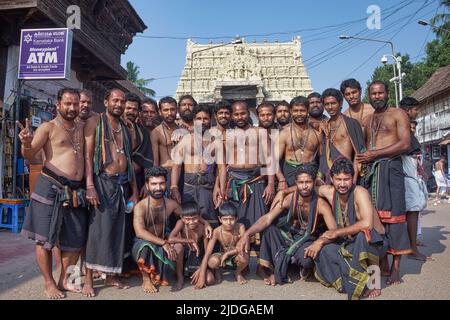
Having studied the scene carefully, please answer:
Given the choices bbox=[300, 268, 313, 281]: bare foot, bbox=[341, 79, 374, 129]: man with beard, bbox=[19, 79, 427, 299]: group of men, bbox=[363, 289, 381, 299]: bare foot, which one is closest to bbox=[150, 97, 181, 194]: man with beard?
bbox=[19, 79, 427, 299]: group of men

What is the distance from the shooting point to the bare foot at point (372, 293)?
345 centimetres

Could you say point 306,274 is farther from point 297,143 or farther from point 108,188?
point 108,188

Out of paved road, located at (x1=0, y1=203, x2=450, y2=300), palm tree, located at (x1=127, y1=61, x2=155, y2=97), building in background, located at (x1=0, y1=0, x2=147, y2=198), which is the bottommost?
paved road, located at (x1=0, y1=203, x2=450, y2=300)

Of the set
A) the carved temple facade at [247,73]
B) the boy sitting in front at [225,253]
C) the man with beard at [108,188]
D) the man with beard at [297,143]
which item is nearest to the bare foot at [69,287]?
the man with beard at [108,188]

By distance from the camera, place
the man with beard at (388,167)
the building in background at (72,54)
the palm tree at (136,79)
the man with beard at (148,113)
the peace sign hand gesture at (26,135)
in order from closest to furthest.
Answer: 1. the peace sign hand gesture at (26,135)
2. the man with beard at (388,167)
3. the man with beard at (148,113)
4. the building in background at (72,54)
5. the palm tree at (136,79)

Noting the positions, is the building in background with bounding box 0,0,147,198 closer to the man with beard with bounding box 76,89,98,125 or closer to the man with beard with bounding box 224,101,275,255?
the man with beard with bounding box 76,89,98,125

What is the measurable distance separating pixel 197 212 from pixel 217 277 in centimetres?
78

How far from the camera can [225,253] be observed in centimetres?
397

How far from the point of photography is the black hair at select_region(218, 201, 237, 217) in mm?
4098

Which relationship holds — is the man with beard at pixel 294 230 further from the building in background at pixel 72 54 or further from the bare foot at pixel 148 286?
the building in background at pixel 72 54

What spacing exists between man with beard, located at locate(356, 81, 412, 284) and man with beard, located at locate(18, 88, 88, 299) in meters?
3.33

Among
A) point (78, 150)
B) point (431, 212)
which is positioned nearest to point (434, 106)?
point (431, 212)

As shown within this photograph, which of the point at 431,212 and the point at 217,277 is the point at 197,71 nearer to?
the point at 431,212

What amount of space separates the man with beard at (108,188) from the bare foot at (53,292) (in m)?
0.24
